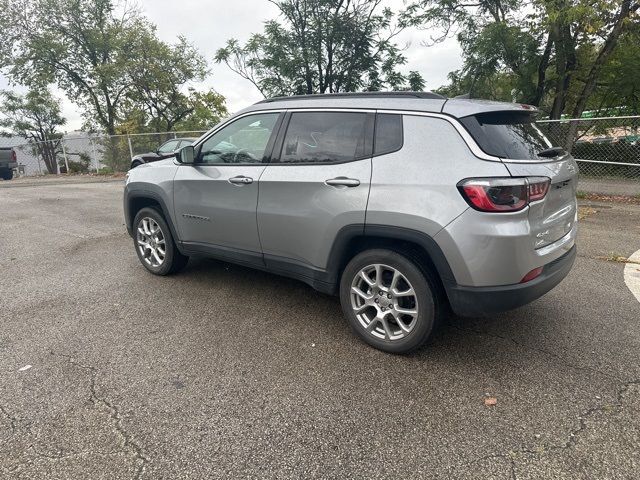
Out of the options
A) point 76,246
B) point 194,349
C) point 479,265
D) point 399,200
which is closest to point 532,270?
point 479,265

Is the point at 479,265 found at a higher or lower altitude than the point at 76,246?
higher

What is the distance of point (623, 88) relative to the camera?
44.6ft

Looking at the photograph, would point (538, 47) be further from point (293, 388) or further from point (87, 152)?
point (87, 152)

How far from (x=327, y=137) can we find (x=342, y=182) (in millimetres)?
460

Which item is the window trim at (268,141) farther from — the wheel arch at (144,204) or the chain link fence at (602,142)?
the chain link fence at (602,142)

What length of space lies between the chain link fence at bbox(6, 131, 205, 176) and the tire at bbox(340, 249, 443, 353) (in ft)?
51.9

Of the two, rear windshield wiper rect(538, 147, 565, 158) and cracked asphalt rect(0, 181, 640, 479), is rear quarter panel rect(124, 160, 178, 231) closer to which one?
cracked asphalt rect(0, 181, 640, 479)

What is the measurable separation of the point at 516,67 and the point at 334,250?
13.6 m

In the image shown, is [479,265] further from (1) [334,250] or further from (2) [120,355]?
(2) [120,355]

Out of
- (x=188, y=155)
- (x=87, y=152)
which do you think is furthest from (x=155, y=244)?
(x=87, y=152)

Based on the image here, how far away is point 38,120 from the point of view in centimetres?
2422

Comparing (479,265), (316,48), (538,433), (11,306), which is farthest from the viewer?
(316,48)

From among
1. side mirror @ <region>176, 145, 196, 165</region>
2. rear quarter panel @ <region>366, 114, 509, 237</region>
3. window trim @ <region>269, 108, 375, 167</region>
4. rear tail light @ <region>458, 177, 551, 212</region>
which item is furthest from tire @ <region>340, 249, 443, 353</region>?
side mirror @ <region>176, 145, 196, 165</region>

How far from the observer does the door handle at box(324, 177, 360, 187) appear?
2.95 meters
